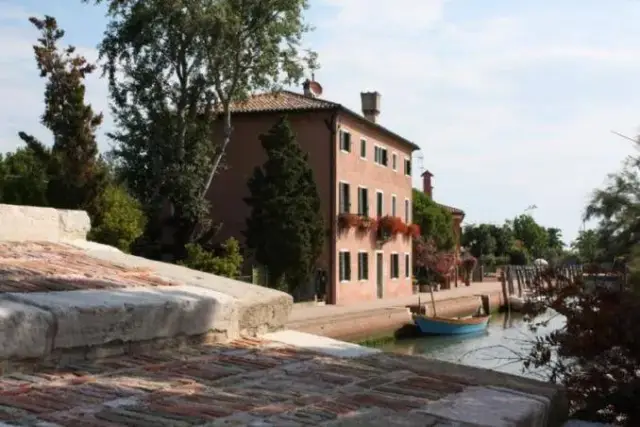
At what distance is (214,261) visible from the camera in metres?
23.1

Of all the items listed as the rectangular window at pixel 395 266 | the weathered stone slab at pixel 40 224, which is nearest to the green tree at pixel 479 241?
the rectangular window at pixel 395 266

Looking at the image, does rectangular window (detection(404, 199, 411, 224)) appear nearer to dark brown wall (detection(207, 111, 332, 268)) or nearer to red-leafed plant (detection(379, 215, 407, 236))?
red-leafed plant (detection(379, 215, 407, 236))

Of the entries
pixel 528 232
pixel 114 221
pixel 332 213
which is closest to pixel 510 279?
pixel 332 213

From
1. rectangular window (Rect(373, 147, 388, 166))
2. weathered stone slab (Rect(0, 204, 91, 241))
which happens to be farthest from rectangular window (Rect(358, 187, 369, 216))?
weathered stone slab (Rect(0, 204, 91, 241))

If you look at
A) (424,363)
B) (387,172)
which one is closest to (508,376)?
(424,363)

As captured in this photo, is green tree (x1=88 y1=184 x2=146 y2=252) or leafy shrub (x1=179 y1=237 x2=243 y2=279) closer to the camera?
green tree (x1=88 y1=184 x2=146 y2=252)

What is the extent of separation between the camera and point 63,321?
378 cm

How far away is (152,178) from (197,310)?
22.8 metres

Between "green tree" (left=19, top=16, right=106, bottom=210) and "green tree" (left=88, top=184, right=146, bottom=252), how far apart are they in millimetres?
461

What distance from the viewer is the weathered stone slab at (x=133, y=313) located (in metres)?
3.86

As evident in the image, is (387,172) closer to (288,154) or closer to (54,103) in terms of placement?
(288,154)

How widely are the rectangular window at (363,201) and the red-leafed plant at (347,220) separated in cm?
143

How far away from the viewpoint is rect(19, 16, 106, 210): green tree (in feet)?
68.4

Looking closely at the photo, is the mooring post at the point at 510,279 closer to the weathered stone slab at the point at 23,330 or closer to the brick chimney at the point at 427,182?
the brick chimney at the point at 427,182
